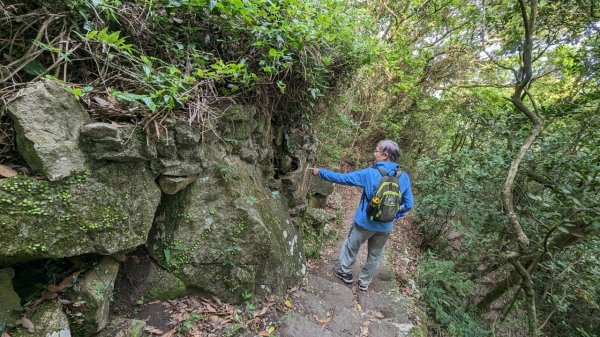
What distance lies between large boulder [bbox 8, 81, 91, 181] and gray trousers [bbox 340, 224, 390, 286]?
3599 mm

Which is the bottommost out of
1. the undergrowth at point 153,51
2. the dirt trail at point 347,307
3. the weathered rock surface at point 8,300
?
the dirt trail at point 347,307

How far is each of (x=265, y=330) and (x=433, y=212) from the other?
21.9ft

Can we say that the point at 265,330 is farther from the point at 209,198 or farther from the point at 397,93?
the point at 397,93

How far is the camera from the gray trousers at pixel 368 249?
4.29 meters

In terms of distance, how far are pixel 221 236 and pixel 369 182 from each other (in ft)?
7.09

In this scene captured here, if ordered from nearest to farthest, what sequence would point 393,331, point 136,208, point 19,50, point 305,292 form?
1. point 19,50
2. point 136,208
3. point 393,331
4. point 305,292

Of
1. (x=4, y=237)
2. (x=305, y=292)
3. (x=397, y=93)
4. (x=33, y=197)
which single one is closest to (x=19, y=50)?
(x=33, y=197)

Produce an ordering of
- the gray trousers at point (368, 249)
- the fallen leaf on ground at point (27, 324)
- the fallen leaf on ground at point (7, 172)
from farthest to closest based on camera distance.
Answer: the gray trousers at point (368, 249) → the fallen leaf on ground at point (27, 324) → the fallen leaf on ground at point (7, 172)

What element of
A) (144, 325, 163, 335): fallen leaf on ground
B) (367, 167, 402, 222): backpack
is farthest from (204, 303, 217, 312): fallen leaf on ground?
(367, 167, 402, 222): backpack

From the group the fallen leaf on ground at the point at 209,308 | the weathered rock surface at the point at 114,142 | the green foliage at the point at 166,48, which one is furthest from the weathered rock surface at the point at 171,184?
the fallen leaf on ground at the point at 209,308

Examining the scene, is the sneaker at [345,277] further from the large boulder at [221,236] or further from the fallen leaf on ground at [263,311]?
the fallen leaf on ground at [263,311]

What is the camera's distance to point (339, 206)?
28.0ft

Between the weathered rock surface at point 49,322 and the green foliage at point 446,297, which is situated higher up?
the weathered rock surface at point 49,322

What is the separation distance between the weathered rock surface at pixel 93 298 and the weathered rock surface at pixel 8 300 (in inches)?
11.8
